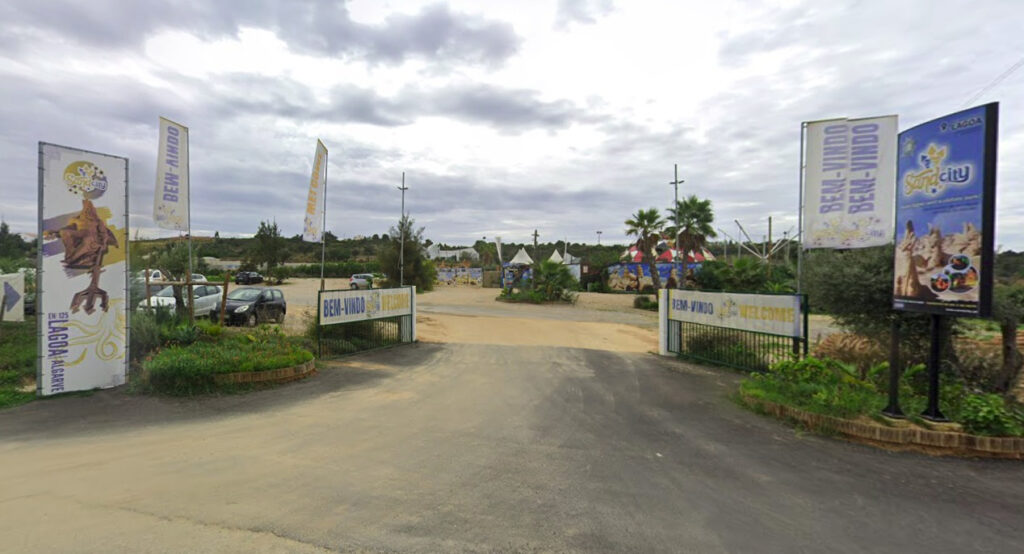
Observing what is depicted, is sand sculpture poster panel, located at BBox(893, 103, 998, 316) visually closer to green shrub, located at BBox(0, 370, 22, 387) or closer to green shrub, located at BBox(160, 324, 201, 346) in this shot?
green shrub, located at BBox(160, 324, 201, 346)

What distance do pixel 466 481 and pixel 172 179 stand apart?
11.2 meters

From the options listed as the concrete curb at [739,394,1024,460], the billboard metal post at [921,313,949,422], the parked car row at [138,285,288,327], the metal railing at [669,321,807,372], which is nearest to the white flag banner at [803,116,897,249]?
the metal railing at [669,321,807,372]

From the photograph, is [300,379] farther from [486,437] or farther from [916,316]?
[916,316]

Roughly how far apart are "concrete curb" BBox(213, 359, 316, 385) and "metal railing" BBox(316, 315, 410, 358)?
68.4 inches

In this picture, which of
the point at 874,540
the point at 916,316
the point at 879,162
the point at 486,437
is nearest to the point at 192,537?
the point at 486,437

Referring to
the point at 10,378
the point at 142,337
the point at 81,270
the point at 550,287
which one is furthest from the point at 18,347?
the point at 550,287

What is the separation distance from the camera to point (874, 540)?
3.56 meters

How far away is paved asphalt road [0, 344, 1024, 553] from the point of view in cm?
348

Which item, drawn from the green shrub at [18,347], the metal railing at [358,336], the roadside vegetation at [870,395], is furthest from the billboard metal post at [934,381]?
the green shrub at [18,347]

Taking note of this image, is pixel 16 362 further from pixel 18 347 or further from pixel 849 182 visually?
pixel 849 182

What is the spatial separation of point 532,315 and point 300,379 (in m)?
16.7

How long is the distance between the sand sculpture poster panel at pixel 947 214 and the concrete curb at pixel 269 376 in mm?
9161

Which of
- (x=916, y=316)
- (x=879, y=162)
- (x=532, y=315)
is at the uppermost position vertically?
(x=879, y=162)

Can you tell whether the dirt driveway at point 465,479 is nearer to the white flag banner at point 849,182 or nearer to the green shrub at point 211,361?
the green shrub at point 211,361
